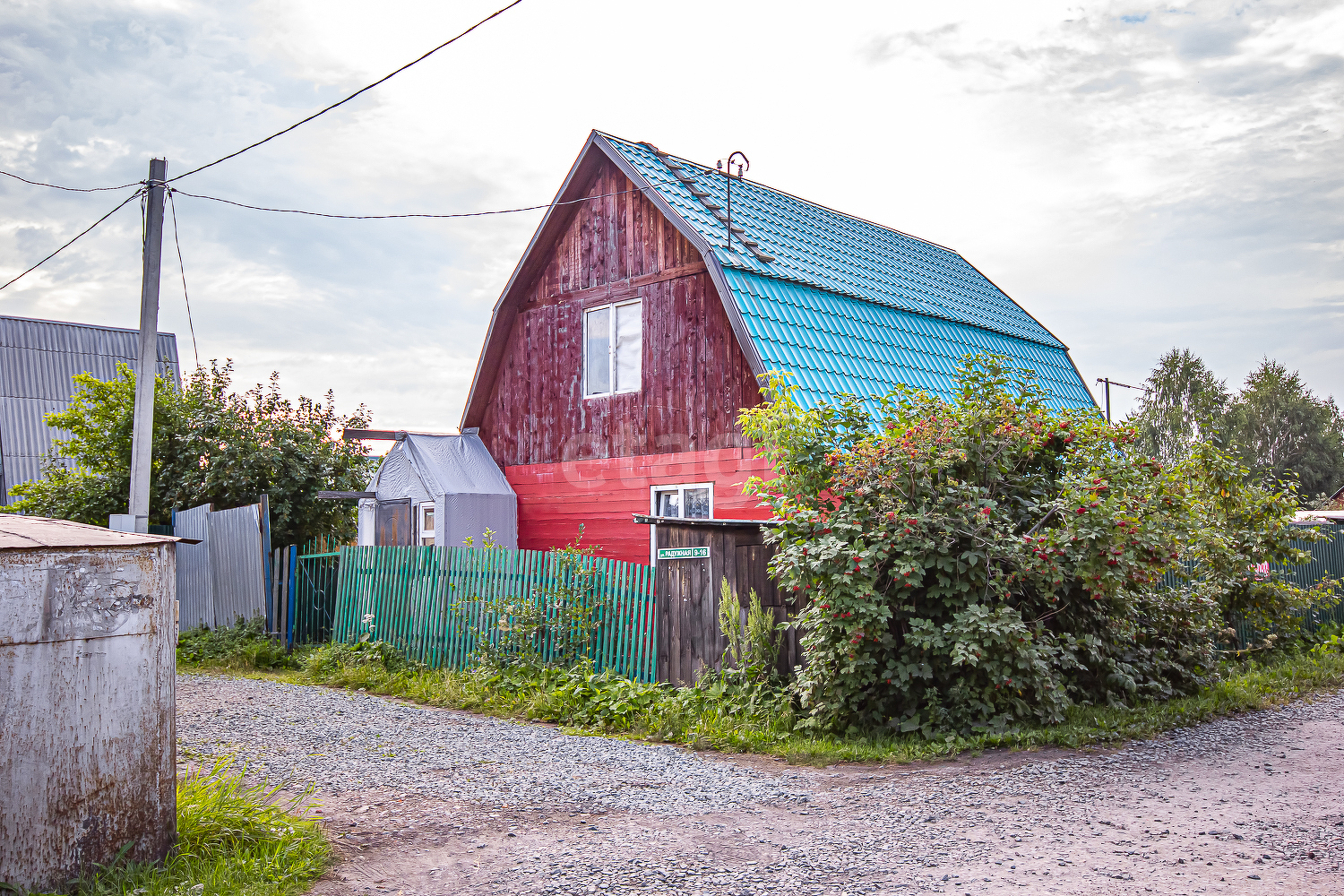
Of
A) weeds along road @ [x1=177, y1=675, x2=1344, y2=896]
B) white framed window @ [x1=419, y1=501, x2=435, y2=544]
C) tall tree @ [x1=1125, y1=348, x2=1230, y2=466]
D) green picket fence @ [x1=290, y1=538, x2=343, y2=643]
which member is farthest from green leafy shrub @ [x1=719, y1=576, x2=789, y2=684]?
tall tree @ [x1=1125, y1=348, x2=1230, y2=466]

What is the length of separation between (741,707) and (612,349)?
749 cm

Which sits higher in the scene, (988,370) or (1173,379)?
(1173,379)

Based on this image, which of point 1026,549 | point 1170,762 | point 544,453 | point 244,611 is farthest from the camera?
point 544,453

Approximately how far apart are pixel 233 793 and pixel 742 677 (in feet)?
14.6

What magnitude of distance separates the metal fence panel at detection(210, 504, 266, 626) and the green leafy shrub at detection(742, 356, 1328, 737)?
27.6ft

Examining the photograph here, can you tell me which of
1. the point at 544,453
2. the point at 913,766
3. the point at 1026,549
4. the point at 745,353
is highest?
the point at 745,353

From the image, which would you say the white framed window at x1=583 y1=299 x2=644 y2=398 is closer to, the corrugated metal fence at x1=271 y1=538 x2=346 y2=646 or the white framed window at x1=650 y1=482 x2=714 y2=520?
the white framed window at x1=650 y1=482 x2=714 y2=520

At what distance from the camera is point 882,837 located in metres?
5.16

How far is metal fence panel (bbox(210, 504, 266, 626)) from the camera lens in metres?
13.8

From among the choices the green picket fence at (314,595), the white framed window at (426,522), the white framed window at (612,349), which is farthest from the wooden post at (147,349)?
the white framed window at (612,349)

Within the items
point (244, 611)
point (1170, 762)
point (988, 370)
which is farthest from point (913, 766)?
point (244, 611)

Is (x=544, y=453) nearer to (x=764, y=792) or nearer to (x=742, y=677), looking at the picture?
(x=742, y=677)

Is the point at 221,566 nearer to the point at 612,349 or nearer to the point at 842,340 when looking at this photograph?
the point at 612,349

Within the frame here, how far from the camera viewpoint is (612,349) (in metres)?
14.6
